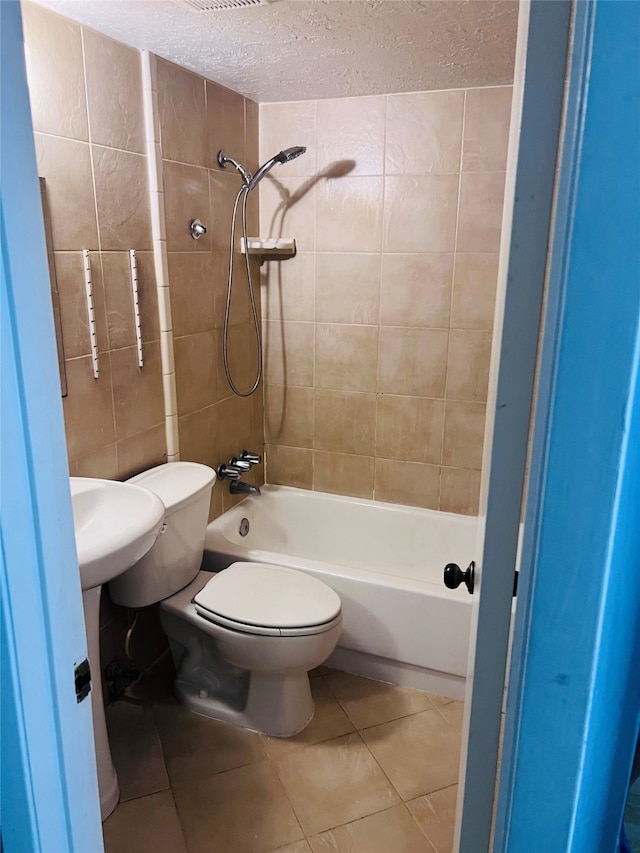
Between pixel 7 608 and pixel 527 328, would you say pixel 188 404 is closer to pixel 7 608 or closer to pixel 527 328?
pixel 7 608

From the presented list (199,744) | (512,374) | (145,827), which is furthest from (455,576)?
(199,744)

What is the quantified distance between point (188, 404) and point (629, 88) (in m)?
1.95

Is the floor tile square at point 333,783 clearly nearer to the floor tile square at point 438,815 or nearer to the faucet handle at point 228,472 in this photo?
the floor tile square at point 438,815

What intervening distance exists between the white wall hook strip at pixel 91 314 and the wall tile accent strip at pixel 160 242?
306mm

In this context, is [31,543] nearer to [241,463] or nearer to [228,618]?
[228,618]

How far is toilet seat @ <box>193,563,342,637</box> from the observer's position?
1838 millimetres

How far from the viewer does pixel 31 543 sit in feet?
2.28

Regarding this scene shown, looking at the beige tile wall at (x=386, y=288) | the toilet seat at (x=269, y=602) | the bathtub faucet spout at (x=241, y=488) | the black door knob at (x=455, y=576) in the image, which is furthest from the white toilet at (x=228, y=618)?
the black door knob at (x=455, y=576)

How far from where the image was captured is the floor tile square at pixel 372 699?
2.09m

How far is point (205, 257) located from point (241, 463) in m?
0.86

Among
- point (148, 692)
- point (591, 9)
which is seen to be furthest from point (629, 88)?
point (148, 692)

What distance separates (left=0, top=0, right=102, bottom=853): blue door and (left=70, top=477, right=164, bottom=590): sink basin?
47 cm

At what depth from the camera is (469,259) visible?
2395mm

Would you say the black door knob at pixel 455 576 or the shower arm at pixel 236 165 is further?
the shower arm at pixel 236 165
